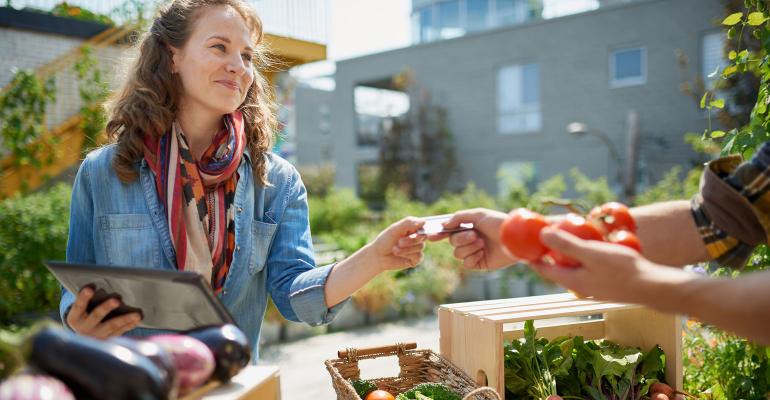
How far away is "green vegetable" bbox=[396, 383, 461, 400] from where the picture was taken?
2.09 metres

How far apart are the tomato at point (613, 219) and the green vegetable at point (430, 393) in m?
0.98

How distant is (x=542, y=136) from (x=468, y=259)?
16916 millimetres

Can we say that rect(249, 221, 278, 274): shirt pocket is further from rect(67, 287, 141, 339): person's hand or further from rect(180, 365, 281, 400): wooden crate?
rect(180, 365, 281, 400): wooden crate

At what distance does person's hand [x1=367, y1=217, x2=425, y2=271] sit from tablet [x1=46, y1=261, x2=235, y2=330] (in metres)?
0.67

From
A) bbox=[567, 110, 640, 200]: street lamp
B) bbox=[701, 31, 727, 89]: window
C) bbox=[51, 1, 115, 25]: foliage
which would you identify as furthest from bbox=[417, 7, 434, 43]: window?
bbox=[51, 1, 115, 25]: foliage

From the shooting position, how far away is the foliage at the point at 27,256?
5508mm

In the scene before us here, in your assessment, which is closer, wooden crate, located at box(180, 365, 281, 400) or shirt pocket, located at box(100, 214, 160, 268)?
wooden crate, located at box(180, 365, 281, 400)

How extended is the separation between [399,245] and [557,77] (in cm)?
1690

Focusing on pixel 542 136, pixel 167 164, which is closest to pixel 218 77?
pixel 167 164

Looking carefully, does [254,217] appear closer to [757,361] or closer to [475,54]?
[757,361]

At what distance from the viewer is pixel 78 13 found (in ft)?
29.1

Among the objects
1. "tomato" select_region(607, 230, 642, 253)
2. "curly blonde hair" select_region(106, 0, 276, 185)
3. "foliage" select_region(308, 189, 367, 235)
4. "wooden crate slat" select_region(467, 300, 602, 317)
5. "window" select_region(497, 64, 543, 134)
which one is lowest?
"foliage" select_region(308, 189, 367, 235)

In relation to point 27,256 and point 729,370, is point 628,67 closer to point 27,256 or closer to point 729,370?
point 27,256

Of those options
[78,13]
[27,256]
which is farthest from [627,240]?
[78,13]
